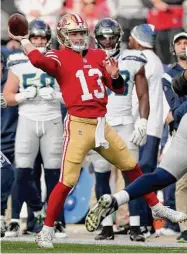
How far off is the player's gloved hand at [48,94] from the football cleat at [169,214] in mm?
1754

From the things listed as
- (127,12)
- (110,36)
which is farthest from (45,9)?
(110,36)

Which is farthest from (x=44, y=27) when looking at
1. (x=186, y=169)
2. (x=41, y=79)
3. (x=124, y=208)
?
(x=186, y=169)

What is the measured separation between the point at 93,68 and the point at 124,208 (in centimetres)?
249

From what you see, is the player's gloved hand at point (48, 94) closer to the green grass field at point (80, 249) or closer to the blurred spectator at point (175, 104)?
the blurred spectator at point (175, 104)

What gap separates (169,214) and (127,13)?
18.7ft

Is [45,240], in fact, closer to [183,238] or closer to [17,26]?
[183,238]

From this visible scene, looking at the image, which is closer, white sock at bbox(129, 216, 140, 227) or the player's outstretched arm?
the player's outstretched arm

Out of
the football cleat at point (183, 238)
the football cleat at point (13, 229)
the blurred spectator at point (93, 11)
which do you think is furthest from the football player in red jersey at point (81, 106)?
the blurred spectator at point (93, 11)

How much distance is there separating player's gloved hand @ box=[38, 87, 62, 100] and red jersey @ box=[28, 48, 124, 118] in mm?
1071

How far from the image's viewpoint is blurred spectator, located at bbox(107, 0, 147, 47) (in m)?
14.4

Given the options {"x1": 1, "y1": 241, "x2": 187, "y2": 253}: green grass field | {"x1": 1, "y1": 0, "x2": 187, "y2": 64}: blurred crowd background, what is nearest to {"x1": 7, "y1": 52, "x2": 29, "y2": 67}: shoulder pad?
{"x1": 1, "y1": 241, "x2": 187, "y2": 253}: green grass field

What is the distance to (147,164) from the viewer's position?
36.3 feet

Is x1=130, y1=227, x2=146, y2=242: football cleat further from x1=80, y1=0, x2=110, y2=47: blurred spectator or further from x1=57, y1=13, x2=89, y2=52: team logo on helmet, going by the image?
x1=80, y1=0, x2=110, y2=47: blurred spectator

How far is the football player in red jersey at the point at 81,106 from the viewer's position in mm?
9422
